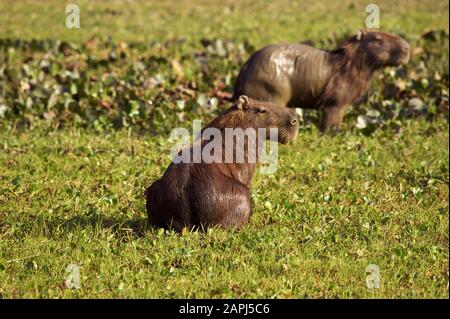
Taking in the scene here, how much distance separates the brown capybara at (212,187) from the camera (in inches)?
233

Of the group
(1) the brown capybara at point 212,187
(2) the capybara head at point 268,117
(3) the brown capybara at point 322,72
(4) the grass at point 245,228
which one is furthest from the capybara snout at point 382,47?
(1) the brown capybara at point 212,187

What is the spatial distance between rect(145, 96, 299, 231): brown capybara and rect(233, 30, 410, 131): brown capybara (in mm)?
3052

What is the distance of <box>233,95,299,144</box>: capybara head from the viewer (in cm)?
628

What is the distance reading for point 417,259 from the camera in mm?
5742

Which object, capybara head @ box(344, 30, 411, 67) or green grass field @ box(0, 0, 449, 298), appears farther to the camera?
capybara head @ box(344, 30, 411, 67)

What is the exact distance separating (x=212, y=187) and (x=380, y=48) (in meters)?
4.55

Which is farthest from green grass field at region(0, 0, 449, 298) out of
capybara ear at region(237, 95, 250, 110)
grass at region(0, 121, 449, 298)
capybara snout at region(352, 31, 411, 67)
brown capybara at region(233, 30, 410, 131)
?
capybara ear at region(237, 95, 250, 110)

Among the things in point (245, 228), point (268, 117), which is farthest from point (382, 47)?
point (245, 228)

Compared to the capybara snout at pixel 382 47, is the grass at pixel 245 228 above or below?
below

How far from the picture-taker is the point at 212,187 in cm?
591

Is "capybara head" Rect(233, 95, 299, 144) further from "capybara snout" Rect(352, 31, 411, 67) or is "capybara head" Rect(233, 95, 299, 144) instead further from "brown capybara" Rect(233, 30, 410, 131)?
"capybara snout" Rect(352, 31, 411, 67)

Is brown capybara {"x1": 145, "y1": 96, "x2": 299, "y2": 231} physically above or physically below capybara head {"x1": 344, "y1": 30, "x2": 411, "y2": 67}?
below

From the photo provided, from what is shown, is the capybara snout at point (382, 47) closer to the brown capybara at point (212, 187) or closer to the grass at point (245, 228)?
the grass at point (245, 228)
